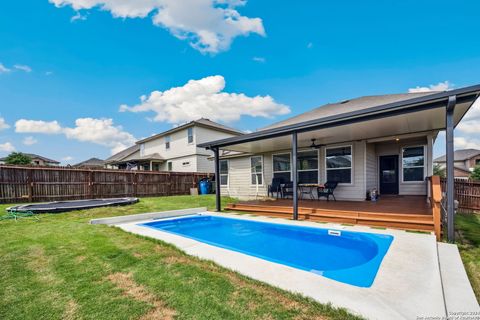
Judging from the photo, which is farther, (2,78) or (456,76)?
(456,76)

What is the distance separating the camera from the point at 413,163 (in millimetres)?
10055

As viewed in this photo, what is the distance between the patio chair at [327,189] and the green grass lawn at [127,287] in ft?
23.2

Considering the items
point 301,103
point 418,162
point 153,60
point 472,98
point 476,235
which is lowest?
point 476,235

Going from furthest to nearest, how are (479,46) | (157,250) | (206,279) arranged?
1. (479,46)
2. (157,250)
3. (206,279)

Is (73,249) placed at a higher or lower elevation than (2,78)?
lower

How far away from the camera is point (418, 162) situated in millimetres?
9938

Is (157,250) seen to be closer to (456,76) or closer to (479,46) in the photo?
(479,46)

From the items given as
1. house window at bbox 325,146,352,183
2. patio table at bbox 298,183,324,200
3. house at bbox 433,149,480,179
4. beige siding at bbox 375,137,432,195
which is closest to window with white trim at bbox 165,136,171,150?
patio table at bbox 298,183,324,200

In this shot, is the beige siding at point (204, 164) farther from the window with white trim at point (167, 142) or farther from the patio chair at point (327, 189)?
the patio chair at point (327, 189)

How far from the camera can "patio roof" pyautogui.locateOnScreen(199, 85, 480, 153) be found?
4.83 metres

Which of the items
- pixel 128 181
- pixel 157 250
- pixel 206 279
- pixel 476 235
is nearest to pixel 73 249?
pixel 157 250

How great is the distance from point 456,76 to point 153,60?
59.4 ft

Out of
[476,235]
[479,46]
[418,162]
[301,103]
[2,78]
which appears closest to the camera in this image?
[476,235]

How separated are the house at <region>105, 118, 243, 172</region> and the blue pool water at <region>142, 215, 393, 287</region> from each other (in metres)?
12.8
